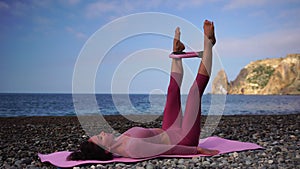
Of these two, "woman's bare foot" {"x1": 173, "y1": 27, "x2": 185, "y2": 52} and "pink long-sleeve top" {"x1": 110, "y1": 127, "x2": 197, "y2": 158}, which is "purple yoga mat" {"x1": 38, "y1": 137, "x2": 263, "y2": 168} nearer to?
"pink long-sleeve top" {"x1": 110, "y1": 127, "x2": 197, "y2": 158}

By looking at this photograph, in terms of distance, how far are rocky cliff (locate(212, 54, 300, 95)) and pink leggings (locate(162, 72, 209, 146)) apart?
277ft

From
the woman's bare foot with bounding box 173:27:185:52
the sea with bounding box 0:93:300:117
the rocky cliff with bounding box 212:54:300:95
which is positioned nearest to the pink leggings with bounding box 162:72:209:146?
the woman's bare foot with bounding box 173:27:185:52

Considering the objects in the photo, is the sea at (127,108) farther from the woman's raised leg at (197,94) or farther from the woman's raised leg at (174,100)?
the woman's raised leg at (197,94)

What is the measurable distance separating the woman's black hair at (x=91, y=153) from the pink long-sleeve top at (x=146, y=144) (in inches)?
5.2

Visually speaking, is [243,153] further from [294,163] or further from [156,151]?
[156,151]

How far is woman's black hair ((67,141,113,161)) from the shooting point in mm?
5035

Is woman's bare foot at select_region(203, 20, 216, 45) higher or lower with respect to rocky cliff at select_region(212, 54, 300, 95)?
lower

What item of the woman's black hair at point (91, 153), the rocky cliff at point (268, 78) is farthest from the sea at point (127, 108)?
the rocky cliff at point (268, 78)

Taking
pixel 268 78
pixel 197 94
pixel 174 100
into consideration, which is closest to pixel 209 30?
pixel 197 94

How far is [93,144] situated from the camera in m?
5.02

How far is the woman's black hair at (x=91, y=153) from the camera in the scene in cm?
504

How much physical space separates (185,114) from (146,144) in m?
0.81

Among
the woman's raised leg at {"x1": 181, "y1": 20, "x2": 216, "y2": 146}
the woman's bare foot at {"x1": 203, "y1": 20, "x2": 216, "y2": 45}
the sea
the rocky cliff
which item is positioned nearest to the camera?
the woman's raised leg at {"x1": 181, "y1": 20, "x2": 216, "y2": 146}

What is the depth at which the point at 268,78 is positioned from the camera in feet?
391
